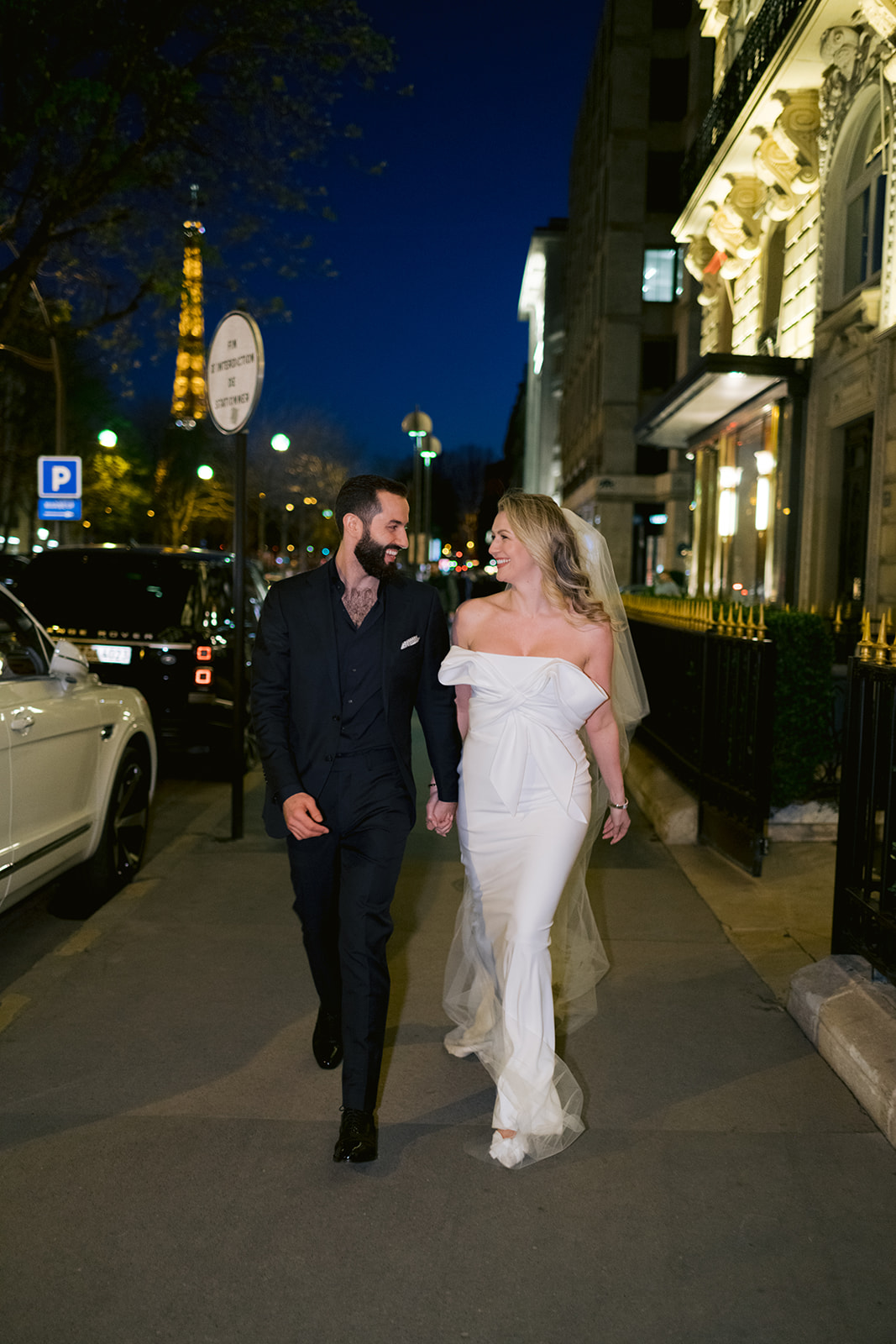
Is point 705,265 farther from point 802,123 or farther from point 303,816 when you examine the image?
point 303,816

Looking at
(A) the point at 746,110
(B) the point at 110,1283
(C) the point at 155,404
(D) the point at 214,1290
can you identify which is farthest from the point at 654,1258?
(C) the point at 155,404

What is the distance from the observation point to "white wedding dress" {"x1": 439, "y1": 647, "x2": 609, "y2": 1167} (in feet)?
11.6

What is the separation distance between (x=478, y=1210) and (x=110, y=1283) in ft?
3.30

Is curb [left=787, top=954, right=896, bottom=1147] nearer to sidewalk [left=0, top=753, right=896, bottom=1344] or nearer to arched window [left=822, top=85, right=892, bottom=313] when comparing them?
sidewalk [left=0, top=753, right=896, bottom=1344]

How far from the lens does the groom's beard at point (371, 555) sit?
361cm

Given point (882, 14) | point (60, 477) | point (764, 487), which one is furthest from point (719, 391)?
point (60, 477)

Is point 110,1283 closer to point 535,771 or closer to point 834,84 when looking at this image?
point 535,771

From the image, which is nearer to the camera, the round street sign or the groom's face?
the groom's face

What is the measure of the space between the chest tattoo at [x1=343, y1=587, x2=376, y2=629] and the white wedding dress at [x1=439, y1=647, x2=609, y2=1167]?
327mm

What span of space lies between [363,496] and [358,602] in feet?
1.18

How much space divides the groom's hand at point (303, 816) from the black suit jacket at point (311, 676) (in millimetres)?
58

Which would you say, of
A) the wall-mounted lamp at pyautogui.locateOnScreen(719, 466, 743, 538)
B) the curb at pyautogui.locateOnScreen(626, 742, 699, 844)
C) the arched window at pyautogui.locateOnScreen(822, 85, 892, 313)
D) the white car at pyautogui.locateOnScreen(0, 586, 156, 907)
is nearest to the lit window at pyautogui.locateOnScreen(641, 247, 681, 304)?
the wall-mounted lamp at pyautogui.locateOnScreen(719, 466, 743, 538)

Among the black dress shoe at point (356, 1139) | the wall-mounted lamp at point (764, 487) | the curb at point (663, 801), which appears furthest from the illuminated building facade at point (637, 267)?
the black dress shoe at point (356, 1139)

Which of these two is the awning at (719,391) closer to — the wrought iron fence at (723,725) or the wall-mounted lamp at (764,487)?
the wall-mounted lamp at (764,487)
